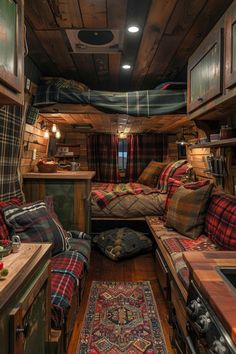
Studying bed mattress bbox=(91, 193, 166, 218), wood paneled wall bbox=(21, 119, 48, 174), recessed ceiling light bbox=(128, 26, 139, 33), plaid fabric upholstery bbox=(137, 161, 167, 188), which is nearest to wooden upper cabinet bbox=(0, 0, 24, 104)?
recessed ceiling light bbox=(128, 26, 139, 33)

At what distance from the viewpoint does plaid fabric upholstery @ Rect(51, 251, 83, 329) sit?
61.9 inches

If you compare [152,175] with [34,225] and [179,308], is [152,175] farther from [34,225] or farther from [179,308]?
[179,308]

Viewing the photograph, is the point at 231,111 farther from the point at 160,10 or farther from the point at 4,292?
the point at 4,292

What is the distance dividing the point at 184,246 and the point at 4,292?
5.30 ft

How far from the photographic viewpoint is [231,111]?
2047 mm

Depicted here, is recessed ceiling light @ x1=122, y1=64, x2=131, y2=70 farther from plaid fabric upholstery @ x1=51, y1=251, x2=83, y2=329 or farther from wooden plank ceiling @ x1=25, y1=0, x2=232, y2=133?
plaid fabric upholstery @ x1=51, y1=251, x2=83, y2=329

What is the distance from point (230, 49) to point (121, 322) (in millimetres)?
2001

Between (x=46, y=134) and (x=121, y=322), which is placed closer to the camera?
(x=121, y=322)

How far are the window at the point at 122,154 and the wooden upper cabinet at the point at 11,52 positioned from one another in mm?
4012

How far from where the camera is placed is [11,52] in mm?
1358

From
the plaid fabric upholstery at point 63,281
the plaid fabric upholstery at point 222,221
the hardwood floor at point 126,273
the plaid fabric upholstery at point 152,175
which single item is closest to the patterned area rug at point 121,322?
the hardwood floor at point 126,273

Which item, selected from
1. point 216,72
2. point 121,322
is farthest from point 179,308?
point 216,72

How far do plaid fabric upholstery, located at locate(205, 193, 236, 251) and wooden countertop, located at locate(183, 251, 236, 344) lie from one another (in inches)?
25.1

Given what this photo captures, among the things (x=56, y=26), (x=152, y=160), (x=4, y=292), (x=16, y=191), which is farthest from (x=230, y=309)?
(x=152, y=160)
